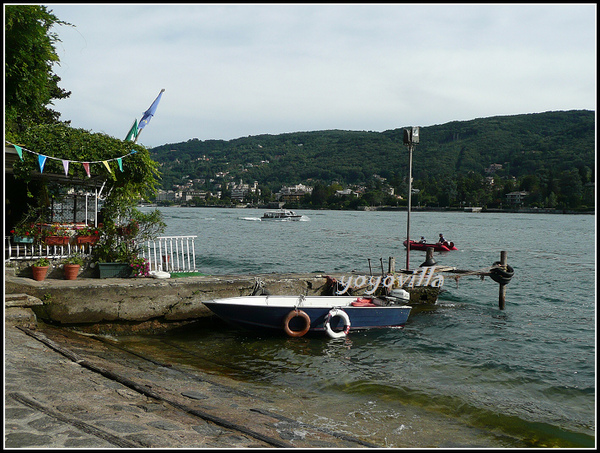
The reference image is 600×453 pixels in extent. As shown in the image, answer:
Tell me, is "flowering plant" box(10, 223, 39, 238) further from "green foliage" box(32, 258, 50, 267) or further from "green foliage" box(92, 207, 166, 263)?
"green foliage" box(92, 207, 166, 263)

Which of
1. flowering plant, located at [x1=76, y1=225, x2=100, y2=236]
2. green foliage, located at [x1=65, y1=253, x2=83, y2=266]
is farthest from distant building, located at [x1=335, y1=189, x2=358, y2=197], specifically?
green foliage, located at [x1=65, y1=253, x2=83, y2=266]

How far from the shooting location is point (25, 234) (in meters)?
12.2

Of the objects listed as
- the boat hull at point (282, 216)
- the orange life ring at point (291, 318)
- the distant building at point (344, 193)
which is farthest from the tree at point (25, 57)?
the distant building at point (344, 193)

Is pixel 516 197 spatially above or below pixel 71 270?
above

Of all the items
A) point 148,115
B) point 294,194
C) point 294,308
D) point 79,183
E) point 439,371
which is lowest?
point 439,371

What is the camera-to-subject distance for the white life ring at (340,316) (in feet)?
41.1

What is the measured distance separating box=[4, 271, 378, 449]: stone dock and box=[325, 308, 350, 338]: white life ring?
126 inches

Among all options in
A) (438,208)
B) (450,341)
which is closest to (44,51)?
(450,341)

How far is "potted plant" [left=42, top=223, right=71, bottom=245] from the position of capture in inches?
487

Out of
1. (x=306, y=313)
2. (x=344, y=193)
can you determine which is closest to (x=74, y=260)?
(x=306, y=313)

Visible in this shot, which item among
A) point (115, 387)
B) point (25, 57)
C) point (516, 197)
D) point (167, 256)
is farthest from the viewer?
point (516, 197)

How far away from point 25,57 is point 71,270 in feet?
27.2

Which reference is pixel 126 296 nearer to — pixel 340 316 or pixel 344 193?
pixel 340 316

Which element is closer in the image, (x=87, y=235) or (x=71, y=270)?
(x=71, y=270)
